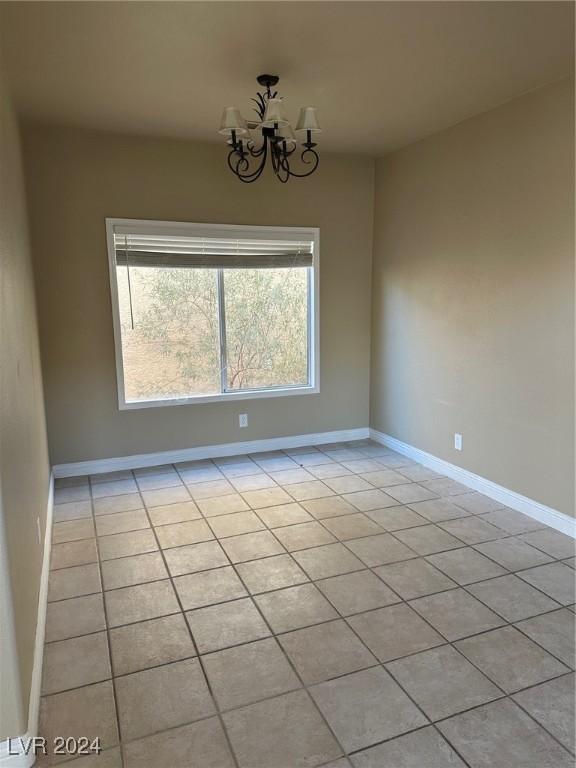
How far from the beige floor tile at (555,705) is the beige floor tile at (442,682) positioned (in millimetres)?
104

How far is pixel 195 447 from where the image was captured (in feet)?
14.6

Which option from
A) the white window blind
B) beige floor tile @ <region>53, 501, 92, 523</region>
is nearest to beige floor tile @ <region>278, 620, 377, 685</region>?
beige floor tile @ <region>53, 501, 92, 523</region>

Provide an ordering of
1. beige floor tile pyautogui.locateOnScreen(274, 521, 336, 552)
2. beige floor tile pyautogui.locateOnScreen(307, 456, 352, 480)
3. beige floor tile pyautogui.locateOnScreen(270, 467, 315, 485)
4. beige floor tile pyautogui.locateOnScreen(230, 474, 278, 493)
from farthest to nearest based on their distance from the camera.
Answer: beige floor tile pyautogui.locateOnScreen(307, 456, 352, 480) → beige floor tile pyautogui.locateOnScreen(270, 467, 315, 485) → beige floor tile pyautogui.locateOnScreen(230, 474, 278, 493) → beige floor tile pyautogui.locateOnScreen(274, 521, 336, 552)

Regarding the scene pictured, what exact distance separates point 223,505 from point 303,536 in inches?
27.9

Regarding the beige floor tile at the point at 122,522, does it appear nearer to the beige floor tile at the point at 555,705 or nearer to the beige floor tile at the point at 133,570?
the beige floor tile at the point at 133,570

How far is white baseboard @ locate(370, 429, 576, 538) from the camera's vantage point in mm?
3076

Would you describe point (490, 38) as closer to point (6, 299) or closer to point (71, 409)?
point (6, 299)

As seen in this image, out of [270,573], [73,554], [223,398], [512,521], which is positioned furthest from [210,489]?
[512,521]

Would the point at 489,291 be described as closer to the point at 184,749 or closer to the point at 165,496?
the point at 165,496

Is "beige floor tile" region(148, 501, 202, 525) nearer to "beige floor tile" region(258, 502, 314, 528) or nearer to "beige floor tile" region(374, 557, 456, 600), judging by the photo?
"beige floor tile" region(258, 502, 314, 528)

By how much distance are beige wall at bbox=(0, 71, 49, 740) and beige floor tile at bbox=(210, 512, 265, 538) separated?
98 centimetres

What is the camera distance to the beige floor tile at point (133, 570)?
2.62m

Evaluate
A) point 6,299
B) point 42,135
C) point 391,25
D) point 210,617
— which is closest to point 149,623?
point 210,617

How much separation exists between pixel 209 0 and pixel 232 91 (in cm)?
94
